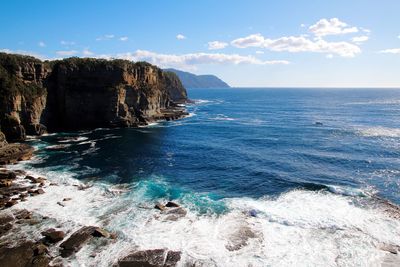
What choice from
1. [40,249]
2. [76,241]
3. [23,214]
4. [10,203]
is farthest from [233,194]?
[10,203]

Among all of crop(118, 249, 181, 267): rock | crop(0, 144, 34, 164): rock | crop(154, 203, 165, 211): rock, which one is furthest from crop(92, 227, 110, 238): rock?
crop(0, 144, 34, 164): rock

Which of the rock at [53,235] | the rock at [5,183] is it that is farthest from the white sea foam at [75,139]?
the rock at [53,235]

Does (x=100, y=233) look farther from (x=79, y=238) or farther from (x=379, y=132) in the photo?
(x=379, y=132)

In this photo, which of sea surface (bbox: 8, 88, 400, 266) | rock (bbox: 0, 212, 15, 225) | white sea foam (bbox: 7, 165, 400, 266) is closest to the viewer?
white sea foam (bbox: 7, 165, 400, 266)

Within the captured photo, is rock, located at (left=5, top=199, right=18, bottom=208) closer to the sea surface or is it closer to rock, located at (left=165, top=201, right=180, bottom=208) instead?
the sea surface

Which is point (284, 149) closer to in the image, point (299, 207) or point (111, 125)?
point (299, 207)
